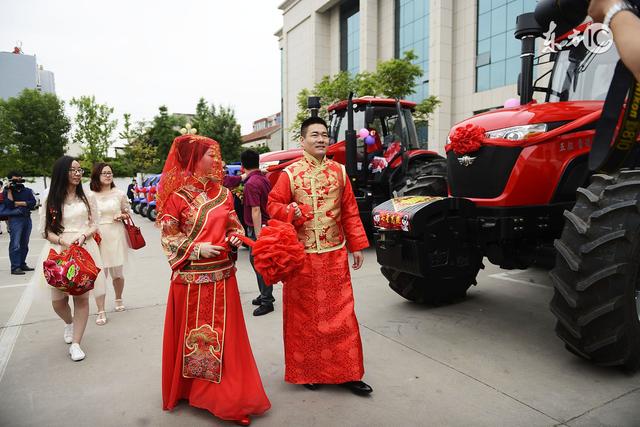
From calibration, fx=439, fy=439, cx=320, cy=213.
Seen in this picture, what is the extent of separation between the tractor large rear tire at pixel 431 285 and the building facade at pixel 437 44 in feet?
A: 52.6

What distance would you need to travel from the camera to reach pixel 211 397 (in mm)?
2641

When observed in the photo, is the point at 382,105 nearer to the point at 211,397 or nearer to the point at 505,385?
the point at 505,385

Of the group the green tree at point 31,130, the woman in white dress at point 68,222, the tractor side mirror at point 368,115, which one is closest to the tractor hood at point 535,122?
the woman in white dress at point 68,222

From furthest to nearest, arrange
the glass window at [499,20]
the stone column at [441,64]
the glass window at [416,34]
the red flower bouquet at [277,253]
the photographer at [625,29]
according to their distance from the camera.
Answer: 1. the glass window at [416,34]
2. the stone column at [441,64]
3. the glass window at [499,20]
4. the red flower bouquet at [277,253]
5. the photographer at [625,29]

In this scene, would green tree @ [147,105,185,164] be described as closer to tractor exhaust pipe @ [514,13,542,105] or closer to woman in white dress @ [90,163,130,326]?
woman in white dress @ [90,163,130,326]

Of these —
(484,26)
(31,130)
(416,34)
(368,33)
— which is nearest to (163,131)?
(31,130)

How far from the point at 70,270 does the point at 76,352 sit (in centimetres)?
71

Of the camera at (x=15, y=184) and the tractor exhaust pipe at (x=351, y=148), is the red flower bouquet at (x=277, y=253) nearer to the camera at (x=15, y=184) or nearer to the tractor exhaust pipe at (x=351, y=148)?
the tractor exhaust pipe at (x=351, y=148)

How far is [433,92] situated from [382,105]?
582 inches

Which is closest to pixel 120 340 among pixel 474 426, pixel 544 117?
pixel 474 426

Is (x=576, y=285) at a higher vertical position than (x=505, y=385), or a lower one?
higher

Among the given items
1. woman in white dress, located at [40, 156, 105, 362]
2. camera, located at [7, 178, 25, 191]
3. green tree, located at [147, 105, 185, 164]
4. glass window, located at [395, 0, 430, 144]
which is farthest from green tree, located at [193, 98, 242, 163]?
woman in white dress, located at [40, 156, 105, 362]

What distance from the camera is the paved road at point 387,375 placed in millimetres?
2686

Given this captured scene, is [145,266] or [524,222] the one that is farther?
[145,266]
